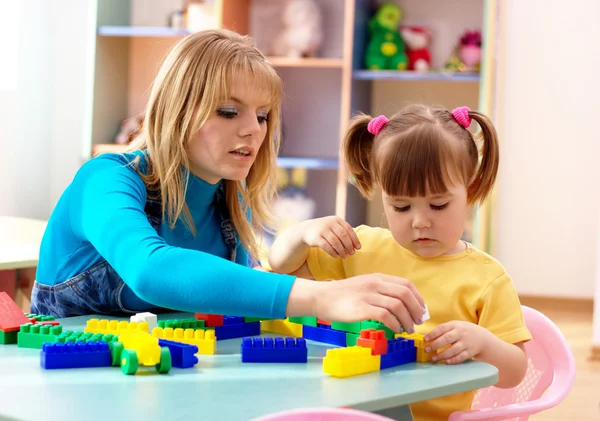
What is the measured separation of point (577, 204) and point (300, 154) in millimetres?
1415

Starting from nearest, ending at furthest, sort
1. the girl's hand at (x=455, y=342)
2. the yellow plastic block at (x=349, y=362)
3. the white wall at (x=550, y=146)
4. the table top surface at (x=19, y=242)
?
1. the yellow plastic block at (x=349, y=362)
2. the girl's hand at (x=455, y=342)
3. the table top surface at (x=19, y=242)
4. the white wall at (x=550, y=146)

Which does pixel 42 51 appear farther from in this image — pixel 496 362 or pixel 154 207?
pixel 496 362

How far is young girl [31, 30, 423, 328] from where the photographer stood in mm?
1273

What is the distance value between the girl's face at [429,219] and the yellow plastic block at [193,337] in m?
0.38

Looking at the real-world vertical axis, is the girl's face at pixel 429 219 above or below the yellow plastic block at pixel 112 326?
above

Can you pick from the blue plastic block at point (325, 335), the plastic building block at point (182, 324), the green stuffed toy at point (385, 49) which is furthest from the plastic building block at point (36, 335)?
the green stuffed toy at point (385, 49)

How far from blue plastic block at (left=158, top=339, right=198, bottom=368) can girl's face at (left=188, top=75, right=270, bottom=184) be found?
468 mm

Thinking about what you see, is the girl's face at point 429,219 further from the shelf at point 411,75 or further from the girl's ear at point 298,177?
the girl's ear at point 298,177

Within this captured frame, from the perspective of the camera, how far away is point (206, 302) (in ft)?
3.50

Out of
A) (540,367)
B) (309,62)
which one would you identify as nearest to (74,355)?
(540,367)

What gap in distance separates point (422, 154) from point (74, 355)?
61 cm

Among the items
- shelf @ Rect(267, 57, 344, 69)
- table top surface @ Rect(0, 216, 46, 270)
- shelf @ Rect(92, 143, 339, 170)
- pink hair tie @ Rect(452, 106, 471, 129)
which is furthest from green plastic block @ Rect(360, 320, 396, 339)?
shelf @ Rect(267, 57, 344, 69)

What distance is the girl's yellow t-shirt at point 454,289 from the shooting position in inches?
49.0

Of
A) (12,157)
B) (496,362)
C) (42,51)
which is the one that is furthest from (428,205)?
(42,51)
